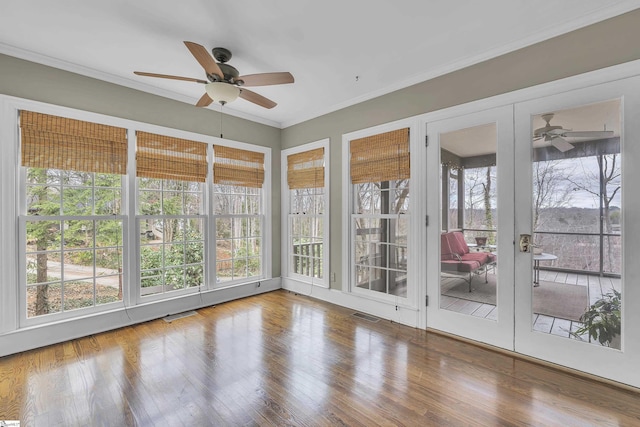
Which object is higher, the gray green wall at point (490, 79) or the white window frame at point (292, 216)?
the gray green wall at point (490, 79)

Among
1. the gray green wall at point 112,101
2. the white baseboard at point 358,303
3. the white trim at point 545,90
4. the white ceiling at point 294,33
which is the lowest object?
the white baseboard at point 358,303

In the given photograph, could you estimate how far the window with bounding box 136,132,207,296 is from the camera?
3500 mm

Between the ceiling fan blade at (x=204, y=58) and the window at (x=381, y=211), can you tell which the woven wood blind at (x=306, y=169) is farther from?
the ceiling fan blade at (x=204, y=58)

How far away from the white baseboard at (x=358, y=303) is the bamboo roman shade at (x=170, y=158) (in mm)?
2152

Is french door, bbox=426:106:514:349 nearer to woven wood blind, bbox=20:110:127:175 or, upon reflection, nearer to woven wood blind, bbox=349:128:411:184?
woven wood blind, bbox=349:128:411:184

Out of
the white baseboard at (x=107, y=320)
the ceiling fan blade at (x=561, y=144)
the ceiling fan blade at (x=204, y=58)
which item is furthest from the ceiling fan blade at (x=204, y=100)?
the ceiling fan blade at (x=561, y=144)

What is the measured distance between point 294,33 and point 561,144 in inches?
95.5

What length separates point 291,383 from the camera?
2191 millimetres

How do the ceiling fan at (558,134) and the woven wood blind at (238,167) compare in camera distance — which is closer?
the ceiling fan at (558,134)

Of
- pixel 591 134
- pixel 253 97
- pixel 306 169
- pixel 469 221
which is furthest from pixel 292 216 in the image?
pixel 591 134

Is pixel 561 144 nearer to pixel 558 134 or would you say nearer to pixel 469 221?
pixel 558 134

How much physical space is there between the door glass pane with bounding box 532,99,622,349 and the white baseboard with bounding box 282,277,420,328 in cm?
120

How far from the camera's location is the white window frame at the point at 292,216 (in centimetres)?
420

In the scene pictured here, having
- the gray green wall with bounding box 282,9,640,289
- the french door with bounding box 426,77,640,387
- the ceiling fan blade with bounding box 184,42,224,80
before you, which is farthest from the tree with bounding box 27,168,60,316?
the french door with bounding box 426,77,640,387
